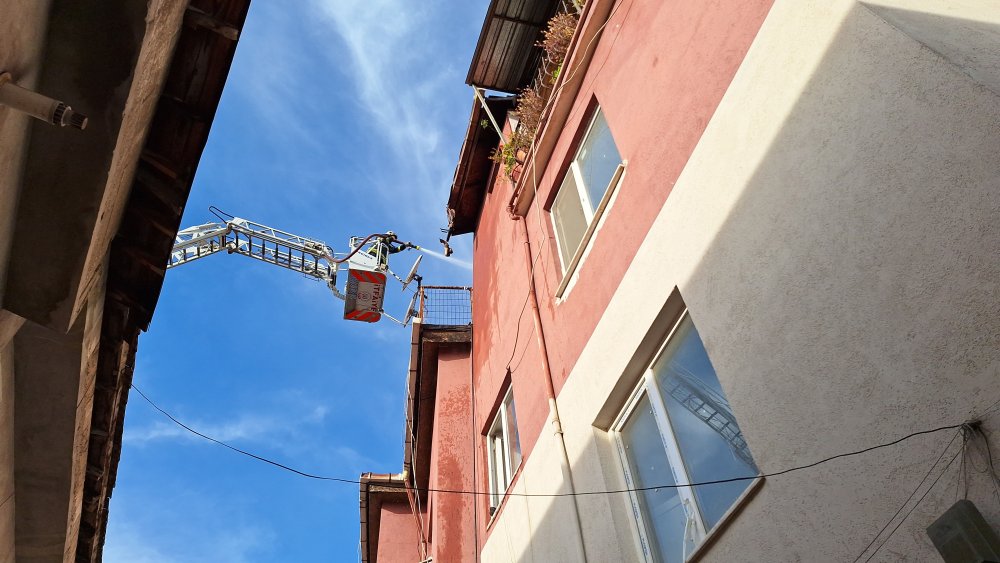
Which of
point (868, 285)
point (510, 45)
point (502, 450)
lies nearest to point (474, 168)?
point (510, 45)

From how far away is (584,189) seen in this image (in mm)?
7160

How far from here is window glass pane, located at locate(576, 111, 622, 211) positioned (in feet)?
21.6

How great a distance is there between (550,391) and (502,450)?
9.12 feet

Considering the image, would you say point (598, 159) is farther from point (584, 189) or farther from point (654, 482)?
point (654, 482)

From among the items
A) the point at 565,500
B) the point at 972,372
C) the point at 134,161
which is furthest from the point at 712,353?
the point at 134,161

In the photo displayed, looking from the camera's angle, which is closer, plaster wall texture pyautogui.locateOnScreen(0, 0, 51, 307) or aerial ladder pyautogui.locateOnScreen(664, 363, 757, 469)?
plaster wall texture pyautogui.locateOnScreen(0, 0, 51, 307)

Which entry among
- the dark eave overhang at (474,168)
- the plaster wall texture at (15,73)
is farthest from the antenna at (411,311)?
the plaster wall texture at (15,73)

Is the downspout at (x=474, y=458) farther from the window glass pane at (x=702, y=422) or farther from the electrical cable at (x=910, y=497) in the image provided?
the electrical cable at (x=910, y=497)

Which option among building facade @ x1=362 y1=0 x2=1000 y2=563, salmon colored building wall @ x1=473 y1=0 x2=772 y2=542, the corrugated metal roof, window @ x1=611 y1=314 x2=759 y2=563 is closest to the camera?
building facade @ x1=362 y1=0 x2=1000 y2=563

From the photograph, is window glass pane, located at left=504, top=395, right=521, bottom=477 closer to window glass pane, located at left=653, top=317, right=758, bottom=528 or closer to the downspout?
the downspout

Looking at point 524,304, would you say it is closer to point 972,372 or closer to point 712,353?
point 712,353

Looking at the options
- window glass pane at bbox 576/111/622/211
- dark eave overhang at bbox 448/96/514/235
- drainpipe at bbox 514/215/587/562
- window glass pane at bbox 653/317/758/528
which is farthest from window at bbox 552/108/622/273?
dark eave overhang at bbox 448/96/514/235

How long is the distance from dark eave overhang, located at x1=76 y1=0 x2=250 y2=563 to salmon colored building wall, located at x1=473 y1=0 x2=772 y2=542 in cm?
317

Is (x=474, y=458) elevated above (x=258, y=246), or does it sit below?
below
